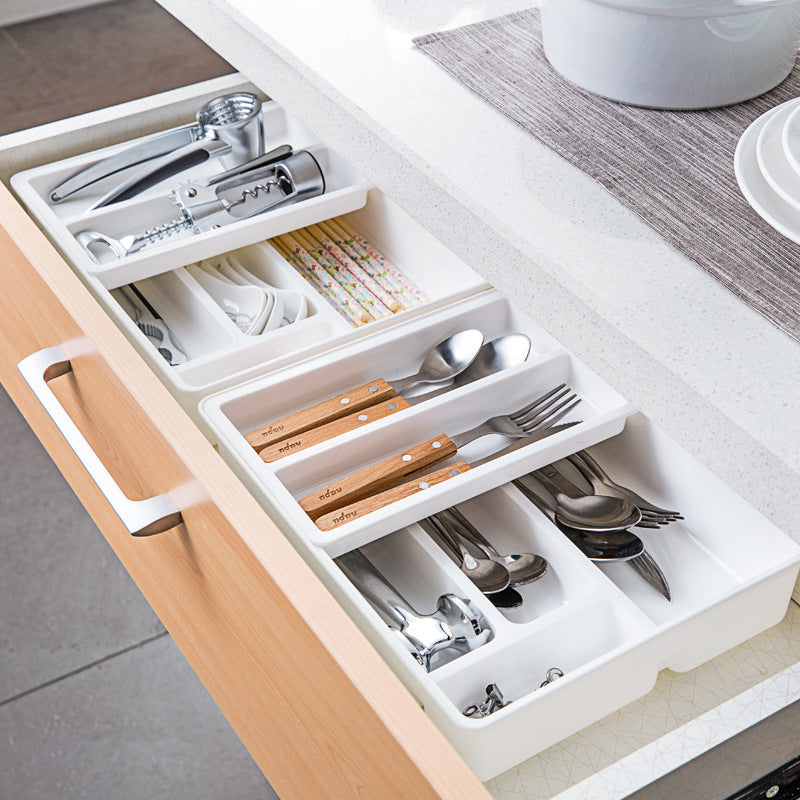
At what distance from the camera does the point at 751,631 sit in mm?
639

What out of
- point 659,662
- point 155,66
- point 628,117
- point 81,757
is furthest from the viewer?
point 81,757

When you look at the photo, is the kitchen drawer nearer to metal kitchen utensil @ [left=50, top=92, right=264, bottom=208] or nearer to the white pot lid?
metal kitchen utensil @ [left=50, top=92, right=264, bottom=208]

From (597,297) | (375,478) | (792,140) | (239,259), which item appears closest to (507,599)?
(375,478)

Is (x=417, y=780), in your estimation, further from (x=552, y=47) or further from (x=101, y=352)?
(x=552, y=47)

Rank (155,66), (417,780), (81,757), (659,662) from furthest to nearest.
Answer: (81,757)
(155,66)
(659,662)
(417,780)

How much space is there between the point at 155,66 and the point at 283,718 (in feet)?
2.75

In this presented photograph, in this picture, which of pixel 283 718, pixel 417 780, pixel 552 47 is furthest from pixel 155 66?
pixel 417 780

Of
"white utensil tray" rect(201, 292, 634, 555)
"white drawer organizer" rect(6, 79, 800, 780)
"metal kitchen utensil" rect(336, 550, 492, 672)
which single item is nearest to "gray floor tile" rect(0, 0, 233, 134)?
"white drawer organizer" rect(6, 79, 800, 780)

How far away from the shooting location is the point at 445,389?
2.72ft

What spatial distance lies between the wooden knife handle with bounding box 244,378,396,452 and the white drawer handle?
Result: 11cm

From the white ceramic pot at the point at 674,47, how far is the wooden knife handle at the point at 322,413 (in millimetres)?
279

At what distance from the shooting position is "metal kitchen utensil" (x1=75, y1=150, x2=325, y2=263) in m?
0.98

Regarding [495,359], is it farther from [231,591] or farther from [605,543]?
[231,591]

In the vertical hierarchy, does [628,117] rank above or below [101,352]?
above
